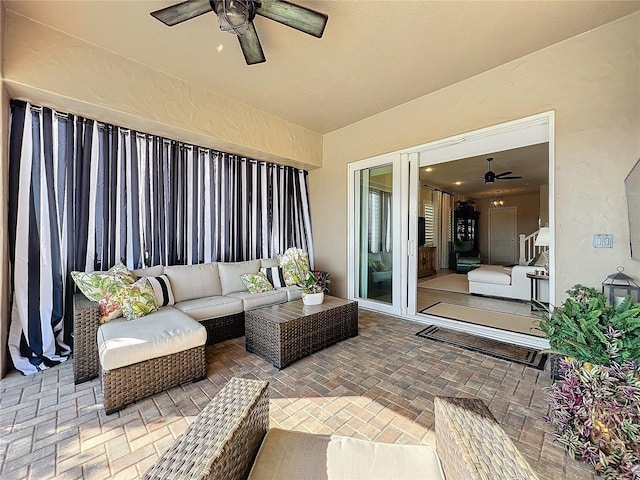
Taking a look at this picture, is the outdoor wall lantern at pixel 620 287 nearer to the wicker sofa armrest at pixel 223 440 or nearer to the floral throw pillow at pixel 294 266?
the wicker sofa armrest at pixel 223 440

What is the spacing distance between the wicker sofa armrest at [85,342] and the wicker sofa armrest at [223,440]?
1.85m

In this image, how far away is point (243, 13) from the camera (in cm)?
189

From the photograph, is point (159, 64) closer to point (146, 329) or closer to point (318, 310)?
point (146, 329)

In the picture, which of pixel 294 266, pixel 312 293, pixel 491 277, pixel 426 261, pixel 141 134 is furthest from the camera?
pixel 426 261

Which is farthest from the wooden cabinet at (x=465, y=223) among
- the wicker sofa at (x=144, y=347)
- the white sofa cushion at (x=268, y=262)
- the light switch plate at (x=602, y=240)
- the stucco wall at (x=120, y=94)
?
the wicker sofa at (x=144, y=347)

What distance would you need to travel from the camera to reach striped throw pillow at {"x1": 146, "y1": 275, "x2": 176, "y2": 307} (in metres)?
2.99

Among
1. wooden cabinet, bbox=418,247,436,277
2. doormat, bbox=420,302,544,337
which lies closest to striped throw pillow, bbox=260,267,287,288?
doormat, bbox=420,302,544,337

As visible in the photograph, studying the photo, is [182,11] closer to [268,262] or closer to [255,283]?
[255,283]

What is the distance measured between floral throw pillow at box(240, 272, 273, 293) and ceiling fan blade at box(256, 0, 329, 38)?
285cm

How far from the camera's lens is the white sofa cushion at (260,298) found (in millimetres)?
3424

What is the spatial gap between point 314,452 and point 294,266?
3.16 m

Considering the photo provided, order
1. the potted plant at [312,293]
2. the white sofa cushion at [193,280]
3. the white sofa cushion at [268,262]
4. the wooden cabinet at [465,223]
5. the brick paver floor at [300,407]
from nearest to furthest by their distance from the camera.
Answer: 1. the brick paver floor at [300,407]
2. the potted plant at [312,293]
3. the white sofa cushion at [193,280]
4. the white sofa cushion at [268,262]
5. the wooden cabinet at [465,223]

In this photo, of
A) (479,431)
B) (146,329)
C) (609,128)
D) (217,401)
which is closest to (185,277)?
(146,329)

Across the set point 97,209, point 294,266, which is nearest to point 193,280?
point 97,209
